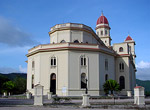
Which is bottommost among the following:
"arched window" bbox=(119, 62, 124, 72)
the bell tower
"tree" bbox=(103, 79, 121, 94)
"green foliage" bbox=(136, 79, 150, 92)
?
"green foliage" bbox=(136, 79, 150, 92)

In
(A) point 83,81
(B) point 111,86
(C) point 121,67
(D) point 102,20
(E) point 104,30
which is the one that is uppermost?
(D) point 102,20

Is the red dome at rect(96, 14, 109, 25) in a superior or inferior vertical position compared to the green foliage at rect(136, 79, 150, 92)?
superior

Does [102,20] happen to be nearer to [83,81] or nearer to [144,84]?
[83,81]

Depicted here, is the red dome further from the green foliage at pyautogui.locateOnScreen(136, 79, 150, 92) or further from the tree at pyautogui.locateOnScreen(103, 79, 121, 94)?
the green foliage at pyautogui.locateOnScreen(136, 79, 150, 92)

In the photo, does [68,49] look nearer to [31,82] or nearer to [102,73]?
[102,73]

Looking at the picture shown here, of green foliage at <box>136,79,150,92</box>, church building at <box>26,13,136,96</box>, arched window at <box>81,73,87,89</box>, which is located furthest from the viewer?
green foliage at <box>136,79,150,92</box>

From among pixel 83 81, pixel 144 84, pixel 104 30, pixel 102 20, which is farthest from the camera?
pixel 144 84

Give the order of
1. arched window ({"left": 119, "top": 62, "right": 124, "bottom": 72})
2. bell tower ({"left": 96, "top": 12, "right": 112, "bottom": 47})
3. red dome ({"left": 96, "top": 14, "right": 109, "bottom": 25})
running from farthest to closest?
red dome ({"left": 96, "top": 14, "right": 109, "bottom": 25}), bell tower ({"left": 96, "top": 12, "right": 112, "bottom": 47}), arched window ({"left": 119, "top": 62, "right": 124, "bottom": 72})

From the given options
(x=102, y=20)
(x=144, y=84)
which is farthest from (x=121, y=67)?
(x=144, y=84)

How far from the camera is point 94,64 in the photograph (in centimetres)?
3362

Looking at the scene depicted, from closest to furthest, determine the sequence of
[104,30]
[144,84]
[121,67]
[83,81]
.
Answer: [83,81] → [121,67] → [104,30] → [144,84]

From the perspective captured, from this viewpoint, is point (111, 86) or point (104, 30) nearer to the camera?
point (111, 86)

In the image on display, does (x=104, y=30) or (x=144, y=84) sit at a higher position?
(x=104, y=30)

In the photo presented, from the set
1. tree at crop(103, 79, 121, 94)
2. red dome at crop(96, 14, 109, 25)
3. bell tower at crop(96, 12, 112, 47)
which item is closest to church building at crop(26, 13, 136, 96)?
tree at crop(103, 79, 121, 94)
